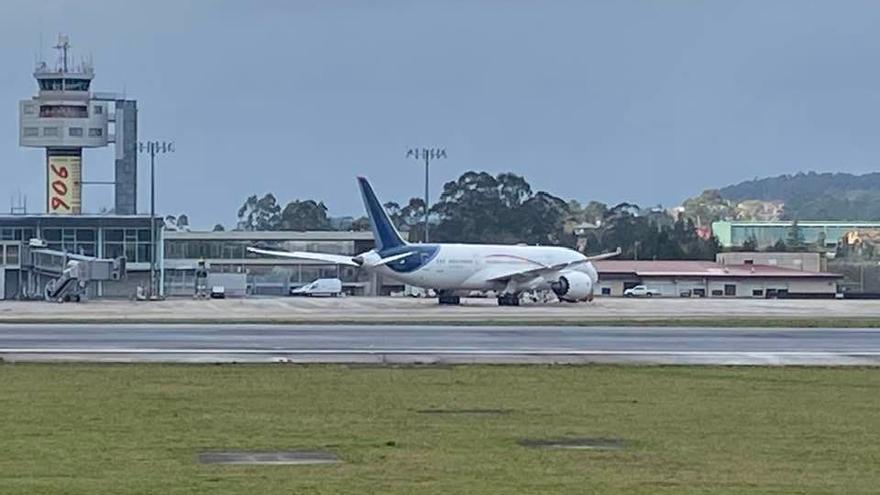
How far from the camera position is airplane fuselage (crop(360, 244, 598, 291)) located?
3280 inches

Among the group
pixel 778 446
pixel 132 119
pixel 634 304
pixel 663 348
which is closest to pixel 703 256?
Result: pixel 132 119

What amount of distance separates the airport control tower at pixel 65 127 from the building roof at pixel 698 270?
42.0 m

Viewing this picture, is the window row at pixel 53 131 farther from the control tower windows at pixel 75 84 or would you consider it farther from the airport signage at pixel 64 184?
the control tower windows at pixel 75 84

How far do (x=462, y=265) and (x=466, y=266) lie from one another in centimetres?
33

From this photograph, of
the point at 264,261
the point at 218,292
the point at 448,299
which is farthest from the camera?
the point at 264,261

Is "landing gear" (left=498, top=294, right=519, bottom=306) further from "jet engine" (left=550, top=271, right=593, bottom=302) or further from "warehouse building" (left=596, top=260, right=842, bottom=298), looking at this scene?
"warehouse building" (left=596, top=260, right=842, bottom=298)

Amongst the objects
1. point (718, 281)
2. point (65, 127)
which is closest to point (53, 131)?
point (65, 127)

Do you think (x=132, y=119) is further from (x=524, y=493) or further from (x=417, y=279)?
(x=524, y=493)

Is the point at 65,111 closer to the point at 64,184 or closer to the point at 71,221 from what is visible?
the point at 64,184

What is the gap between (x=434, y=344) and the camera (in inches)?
1756

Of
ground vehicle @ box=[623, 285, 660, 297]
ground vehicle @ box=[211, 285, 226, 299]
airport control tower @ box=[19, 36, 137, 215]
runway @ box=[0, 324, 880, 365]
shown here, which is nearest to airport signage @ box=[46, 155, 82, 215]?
airport control tower @ box=[19, 36, 137, 215]

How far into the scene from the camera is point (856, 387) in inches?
1216

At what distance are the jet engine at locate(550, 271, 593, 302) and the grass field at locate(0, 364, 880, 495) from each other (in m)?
52.6

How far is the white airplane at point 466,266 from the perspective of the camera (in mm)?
83375
